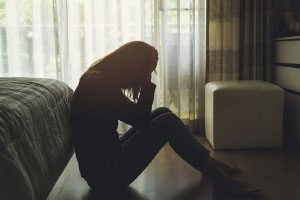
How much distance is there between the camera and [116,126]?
168cm

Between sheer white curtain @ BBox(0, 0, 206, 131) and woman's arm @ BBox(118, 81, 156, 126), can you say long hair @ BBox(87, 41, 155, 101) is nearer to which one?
woman's arm @ BBox(118, 81, 156, 126)

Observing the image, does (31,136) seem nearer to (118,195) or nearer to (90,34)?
(118,195)

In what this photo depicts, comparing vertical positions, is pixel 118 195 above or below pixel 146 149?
below

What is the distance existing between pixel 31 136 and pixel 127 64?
0.61 m

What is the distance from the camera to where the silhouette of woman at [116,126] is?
5.17 ft

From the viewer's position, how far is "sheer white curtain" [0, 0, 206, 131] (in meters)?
2.91

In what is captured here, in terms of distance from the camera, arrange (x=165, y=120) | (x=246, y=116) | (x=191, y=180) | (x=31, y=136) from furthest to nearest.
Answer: (x=246, y=116) → (x=191, y=180) → (x=165, y=120) → (x=31, y=136)

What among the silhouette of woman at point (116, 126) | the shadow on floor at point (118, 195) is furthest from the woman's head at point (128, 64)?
the shadow on floor at point (118, 195)

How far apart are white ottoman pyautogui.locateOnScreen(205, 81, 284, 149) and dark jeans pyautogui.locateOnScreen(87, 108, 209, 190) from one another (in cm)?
82

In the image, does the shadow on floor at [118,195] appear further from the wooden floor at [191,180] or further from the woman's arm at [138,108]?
the woman's arm at [138,108]

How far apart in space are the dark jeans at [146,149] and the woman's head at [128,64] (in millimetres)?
243

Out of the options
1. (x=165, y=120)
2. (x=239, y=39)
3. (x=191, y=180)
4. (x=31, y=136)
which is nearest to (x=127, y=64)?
(x=165, y=120)

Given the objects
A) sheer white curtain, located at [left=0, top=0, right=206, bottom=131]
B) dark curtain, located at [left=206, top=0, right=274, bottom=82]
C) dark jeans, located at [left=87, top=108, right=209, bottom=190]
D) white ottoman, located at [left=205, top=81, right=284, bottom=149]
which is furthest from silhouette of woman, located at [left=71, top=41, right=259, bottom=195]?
dark curtain, located at [left=206, top=0, right=274, bottom=82]

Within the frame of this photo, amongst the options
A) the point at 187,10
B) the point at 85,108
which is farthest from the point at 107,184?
the point at 187,10
